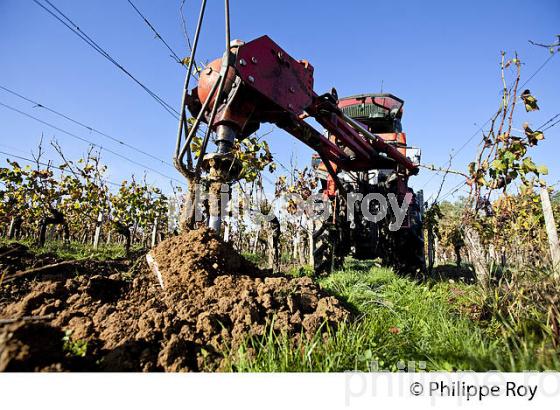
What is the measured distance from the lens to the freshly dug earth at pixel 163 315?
1287mm

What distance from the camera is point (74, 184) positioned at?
41.5 feet

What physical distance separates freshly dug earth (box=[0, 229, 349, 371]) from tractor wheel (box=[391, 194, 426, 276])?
368 cm

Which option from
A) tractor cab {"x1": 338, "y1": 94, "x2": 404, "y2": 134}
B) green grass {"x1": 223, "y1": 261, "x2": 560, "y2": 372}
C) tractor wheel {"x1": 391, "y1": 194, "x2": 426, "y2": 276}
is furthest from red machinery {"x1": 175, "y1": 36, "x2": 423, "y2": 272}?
tractor cab {"x1": 338, "y1": 94, "x2": 404, "y2": 134}

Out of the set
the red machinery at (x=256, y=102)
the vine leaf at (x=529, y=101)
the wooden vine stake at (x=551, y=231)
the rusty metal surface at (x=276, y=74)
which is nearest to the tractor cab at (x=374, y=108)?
the vine leaf at (x=529, y=101)

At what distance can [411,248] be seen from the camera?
5.99 metres

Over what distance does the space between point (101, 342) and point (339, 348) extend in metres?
1.27

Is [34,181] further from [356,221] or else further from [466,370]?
[466,370]

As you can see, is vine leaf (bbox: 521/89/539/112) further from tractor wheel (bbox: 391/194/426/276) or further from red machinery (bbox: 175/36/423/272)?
tractor wheel (bbox: 391/194/426/276)

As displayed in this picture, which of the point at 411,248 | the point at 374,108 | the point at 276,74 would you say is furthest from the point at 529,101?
the point at 276,74

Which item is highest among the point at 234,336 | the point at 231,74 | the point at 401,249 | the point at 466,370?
the point at 231,74

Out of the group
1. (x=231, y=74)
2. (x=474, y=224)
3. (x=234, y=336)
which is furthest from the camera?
(x=474, y=224)

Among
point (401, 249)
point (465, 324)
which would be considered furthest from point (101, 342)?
point (401, 249)

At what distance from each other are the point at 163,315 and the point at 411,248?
538cm

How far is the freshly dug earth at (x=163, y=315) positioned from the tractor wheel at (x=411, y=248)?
368cm
